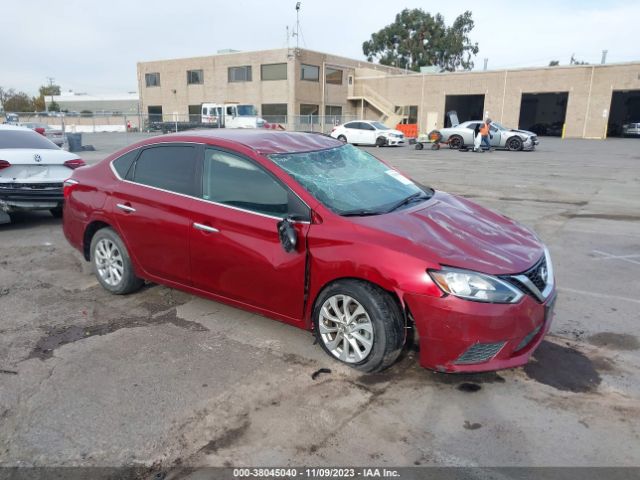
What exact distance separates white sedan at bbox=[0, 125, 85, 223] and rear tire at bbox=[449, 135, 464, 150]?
20848mm

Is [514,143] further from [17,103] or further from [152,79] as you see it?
[17,103]

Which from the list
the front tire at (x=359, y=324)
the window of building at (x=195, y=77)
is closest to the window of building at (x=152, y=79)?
the window of building at (x=195, y=77)

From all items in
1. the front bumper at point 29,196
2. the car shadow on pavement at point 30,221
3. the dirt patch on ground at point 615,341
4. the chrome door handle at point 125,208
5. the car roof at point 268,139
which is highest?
the car roof at point 268,139

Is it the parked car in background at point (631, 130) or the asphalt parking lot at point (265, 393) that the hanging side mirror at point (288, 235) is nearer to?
the asphalt parking lot at point (265, 393)

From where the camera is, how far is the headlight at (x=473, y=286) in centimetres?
317

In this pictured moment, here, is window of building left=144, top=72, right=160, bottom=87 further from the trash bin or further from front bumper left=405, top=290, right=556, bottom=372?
front bumper left=405, top=290, right=556, bottom=372

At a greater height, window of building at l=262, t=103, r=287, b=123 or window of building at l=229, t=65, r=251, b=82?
window of building at l=229, t=65, r=251, b=82

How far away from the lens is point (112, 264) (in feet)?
16.6

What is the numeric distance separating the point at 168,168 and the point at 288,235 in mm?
1591

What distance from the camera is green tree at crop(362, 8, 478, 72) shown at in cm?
7669

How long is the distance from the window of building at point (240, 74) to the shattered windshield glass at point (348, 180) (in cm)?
4330

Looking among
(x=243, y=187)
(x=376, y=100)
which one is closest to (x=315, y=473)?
(x=243, y=187)

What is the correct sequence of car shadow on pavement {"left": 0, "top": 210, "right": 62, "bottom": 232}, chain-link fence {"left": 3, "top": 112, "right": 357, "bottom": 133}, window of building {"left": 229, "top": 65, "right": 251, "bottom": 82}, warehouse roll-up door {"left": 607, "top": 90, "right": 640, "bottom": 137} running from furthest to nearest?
warehouse roll-up door {"left": 607, "top": 90, "right": 640, "bottom": 137} < window of building {"left": 229, "top": 65, "right": 251, "bottom": 82} < chain-link fence {"left": 3, "top": 112, "right": 357, "bottom": 133} < car shadow on pavement {"left": 0, "top": 210, "right": 62, "bottom": 232}

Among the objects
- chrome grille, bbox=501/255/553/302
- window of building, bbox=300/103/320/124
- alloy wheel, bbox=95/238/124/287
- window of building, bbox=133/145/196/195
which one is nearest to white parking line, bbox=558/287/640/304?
chrome grille, bbox=501/255/553/302
